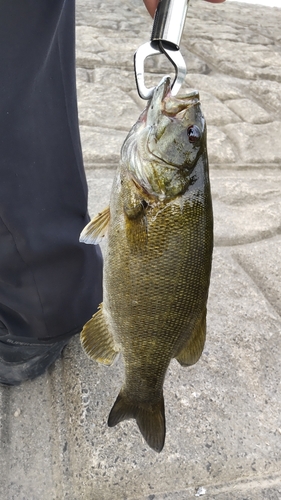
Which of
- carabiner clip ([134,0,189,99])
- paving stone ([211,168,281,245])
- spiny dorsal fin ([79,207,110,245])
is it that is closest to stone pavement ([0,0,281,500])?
paving stone ([211,168,281,245])

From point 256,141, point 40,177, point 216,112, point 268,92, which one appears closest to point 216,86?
point 268,92

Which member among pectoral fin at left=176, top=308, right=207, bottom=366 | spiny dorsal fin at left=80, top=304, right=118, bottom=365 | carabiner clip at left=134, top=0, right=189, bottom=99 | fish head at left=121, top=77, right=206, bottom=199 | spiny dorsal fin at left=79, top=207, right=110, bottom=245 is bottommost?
spiny dorsal fin at left=80, top=304, right=118, bottom=365

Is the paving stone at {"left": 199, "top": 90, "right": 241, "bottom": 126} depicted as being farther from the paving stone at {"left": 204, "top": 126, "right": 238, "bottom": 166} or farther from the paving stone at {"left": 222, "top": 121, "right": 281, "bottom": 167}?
the paving stone at {"left": 204, "top": 126, "right": 238, "bottom": 166}

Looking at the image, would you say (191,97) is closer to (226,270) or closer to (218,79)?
(226,270)

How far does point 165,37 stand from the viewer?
1312mm

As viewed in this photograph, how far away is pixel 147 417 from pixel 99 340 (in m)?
0.30

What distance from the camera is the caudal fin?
1.51 metres

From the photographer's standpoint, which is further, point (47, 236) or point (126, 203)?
point (47, 236)

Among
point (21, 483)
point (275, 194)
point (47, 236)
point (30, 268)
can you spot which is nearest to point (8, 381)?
point (21, 483)

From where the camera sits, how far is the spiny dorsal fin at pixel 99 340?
1562mm

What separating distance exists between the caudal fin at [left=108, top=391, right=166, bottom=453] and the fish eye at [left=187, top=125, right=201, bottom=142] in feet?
2.79

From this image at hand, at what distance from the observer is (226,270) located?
2.66 metres

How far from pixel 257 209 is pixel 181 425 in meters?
1.93

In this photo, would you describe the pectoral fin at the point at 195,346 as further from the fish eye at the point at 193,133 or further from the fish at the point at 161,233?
the fish eye at the point at 193,133
